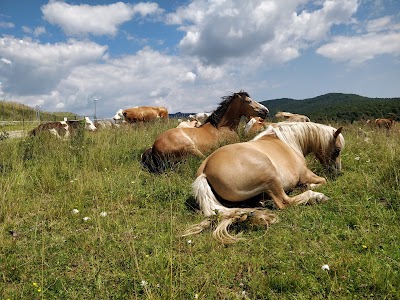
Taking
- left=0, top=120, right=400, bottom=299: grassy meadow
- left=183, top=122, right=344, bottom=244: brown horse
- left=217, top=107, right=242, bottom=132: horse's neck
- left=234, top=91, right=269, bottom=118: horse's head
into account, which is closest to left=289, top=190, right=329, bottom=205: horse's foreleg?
left=183, top=122, right=344, bottom=244: brown horse

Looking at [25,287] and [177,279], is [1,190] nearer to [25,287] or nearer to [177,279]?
[25,287]

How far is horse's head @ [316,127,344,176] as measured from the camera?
628 centimetres

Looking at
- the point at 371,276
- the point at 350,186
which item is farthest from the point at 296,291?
the point at 350,186

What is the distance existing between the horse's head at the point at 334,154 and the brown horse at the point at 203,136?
288 centimetres

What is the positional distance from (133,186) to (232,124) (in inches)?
163

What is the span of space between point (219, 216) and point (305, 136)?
10.2ft

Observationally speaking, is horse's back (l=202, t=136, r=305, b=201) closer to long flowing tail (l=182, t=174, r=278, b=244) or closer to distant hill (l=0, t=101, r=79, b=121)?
long flowing tail (l=182, t=174, r=278, b=244)

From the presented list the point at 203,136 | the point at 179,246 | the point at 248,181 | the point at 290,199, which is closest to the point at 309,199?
the point at 290,199

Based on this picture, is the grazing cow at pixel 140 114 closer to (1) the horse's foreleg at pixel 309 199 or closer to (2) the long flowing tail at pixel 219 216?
(2) the long flowing tail at pixel 219 216

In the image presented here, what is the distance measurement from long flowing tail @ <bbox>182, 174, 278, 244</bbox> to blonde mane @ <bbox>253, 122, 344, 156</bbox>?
6.69ft

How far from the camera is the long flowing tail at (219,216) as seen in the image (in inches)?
153

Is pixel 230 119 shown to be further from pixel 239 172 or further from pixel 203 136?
pixel 239 172

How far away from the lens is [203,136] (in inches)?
338

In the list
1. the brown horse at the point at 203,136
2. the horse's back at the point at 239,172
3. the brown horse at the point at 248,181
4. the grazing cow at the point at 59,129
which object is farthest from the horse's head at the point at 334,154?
the grazing cow at the point at 59,129
